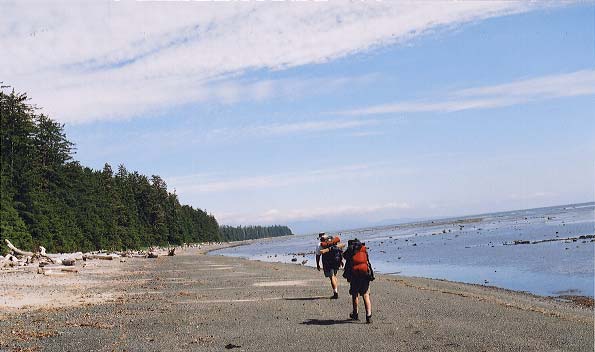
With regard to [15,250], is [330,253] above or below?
below

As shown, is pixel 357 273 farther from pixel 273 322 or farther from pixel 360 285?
pixel 273 322

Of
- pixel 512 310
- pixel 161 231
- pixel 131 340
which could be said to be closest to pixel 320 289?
pixel 512 310

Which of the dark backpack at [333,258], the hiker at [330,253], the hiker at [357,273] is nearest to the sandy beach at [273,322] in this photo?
the hiker at [357,273]

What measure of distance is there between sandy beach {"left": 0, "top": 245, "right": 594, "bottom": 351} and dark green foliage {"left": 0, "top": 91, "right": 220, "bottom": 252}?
31.0 meters

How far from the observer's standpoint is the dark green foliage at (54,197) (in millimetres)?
52969

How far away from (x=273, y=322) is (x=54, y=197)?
58051 mm

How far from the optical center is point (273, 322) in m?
14.1

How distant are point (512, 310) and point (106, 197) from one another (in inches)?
3083

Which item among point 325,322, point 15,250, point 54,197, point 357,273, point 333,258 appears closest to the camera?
point 325,322

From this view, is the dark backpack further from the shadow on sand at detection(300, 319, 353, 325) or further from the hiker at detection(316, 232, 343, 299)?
the shadow on sand at detection(300, 319, 353, 325)

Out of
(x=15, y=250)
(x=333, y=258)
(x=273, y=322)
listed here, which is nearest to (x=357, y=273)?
(x=273, y=322)

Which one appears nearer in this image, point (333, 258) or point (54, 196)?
point (333, 258)

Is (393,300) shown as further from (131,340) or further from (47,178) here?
(47,178)

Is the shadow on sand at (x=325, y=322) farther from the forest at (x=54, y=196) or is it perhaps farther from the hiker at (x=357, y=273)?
the forest at (x=54, y=196)
